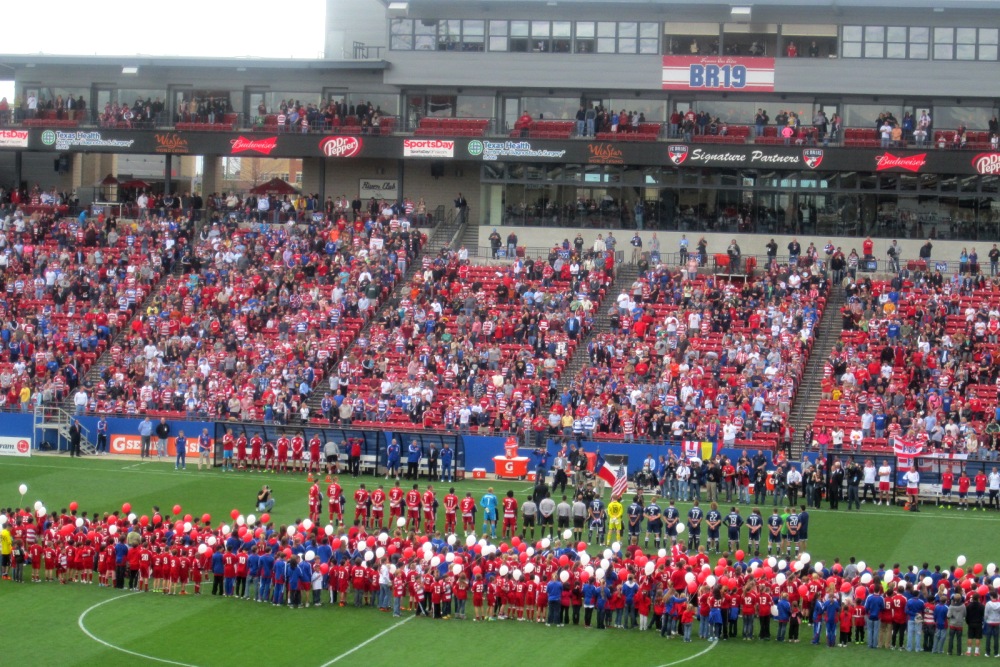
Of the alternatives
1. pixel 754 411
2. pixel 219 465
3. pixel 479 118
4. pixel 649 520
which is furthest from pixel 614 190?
pixel 649 520

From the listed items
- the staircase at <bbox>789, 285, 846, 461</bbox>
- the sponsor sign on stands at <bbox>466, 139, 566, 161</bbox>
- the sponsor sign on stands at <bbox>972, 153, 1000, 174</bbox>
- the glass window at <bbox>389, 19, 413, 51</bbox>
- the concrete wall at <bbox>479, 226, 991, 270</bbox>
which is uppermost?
the glass window at <bbox>389, 19, 413, 51</bbox>

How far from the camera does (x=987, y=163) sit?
52.8m

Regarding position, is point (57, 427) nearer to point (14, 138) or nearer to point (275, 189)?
point (275, 189)

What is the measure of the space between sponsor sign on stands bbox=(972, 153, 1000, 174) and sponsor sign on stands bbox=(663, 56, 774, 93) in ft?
25.2

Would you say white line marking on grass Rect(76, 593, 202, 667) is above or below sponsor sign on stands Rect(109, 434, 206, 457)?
below

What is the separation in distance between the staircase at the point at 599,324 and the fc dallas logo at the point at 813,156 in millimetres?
7189

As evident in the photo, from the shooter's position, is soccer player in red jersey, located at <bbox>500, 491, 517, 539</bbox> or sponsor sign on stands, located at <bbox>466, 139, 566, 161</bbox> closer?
soccer player in red jersey, located at <bbox>500, 491, 517, 539</bbox>

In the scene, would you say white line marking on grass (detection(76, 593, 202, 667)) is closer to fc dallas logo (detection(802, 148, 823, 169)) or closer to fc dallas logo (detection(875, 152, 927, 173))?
fc dallas logo (detection(802, 148, 823, 169))

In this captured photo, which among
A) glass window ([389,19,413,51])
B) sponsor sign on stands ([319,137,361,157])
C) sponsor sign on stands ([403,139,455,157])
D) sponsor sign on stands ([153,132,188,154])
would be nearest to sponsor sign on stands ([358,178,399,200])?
sponsor sign on stands ([319,137,361,157])

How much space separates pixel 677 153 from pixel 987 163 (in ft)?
35.3

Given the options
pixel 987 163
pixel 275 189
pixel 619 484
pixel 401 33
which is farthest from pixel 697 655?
pixel 275 189

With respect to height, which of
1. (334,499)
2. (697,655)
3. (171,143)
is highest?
(171,143)

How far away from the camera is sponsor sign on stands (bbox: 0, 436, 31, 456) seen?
151 ft

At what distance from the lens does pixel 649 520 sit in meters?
33.9
